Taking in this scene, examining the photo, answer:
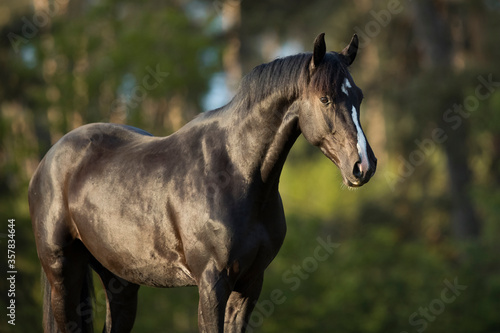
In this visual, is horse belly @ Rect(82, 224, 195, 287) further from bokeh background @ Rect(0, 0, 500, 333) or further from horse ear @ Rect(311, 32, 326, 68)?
bokeh background @ Rect(0, 0, 500, 333)

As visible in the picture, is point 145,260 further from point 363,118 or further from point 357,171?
point 363,118

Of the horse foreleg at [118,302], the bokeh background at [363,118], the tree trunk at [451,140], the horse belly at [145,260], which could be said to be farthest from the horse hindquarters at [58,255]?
the tree trunk at [451,140]

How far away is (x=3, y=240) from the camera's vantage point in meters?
13.3

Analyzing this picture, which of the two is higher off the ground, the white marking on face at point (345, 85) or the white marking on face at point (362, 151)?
the white marking on face at point (345, 85)

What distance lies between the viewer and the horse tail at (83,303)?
392 cm

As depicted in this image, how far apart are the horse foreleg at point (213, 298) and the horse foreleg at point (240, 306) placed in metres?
0.24

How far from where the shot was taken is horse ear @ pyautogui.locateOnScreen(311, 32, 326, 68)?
3.17 meters

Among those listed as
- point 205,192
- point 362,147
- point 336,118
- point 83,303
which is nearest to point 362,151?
point 362,147

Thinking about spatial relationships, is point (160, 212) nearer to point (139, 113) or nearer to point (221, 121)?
point (221, 121)

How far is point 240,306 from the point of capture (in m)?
3.59

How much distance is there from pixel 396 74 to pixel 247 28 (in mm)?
3888

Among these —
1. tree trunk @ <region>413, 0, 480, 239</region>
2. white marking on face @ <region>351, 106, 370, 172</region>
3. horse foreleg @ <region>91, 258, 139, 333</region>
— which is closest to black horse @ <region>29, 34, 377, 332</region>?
white marking on face @ <region>351, 106, 370, 172</region>

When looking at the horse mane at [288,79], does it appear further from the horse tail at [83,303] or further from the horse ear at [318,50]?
the horse tail at [83,303]

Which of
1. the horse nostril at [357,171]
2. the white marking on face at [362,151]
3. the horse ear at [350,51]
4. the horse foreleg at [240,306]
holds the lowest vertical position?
the horse foreleg at [240,306]
